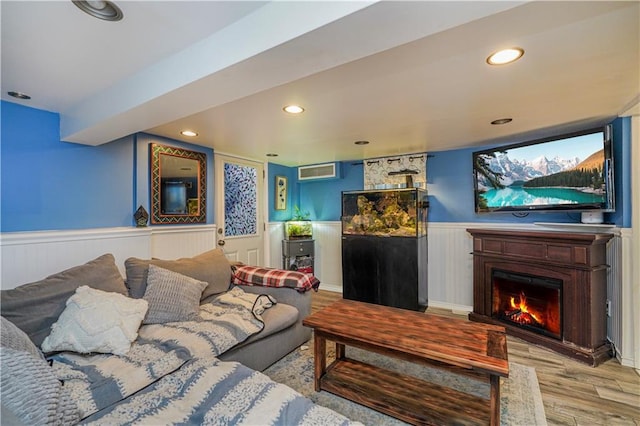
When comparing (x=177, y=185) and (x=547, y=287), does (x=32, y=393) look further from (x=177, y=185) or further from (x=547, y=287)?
(x=547, y=287)

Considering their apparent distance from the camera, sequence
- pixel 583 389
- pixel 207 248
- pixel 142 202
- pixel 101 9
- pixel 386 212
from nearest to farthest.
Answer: pixel 101 9, pixel 583 389, pixel 142 202, pixel 207 248, pixel 386 212

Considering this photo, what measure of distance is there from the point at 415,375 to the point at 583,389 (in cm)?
116

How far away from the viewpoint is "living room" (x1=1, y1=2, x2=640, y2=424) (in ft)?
6.79

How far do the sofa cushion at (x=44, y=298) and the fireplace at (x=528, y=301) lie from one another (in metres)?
3.56

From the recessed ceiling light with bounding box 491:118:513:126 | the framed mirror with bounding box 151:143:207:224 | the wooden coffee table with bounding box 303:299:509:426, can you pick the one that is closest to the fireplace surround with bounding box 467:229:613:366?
the recessed ceiling light with bounding box 491:118:513:126

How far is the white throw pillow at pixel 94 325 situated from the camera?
1.59 meters

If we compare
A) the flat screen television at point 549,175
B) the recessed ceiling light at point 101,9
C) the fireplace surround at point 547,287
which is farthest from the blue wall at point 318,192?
the recessed ceiling light at point 101,9

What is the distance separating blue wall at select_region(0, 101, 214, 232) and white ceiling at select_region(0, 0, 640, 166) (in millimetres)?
139

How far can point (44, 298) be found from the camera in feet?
5.73

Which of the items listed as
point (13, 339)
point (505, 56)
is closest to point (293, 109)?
point (505, 56)

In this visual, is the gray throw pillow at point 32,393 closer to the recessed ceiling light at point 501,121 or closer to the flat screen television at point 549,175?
the recessed ceiling light at point 501,121

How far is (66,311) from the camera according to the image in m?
1.69

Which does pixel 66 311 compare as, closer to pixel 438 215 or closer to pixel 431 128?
pixel 431 128

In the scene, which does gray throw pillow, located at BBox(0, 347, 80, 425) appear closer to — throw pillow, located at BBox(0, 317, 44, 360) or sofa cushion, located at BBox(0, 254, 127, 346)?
throw pillow, located at BBox(0, 317, 44, 360)
